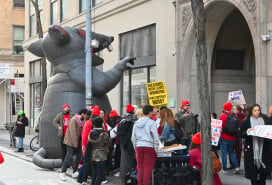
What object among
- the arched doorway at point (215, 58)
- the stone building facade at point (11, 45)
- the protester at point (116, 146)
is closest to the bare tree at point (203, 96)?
the protester at point (116, 146)

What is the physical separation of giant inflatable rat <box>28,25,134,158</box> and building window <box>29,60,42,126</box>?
58.7 ft

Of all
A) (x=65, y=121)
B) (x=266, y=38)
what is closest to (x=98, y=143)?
(x=65, y=121)

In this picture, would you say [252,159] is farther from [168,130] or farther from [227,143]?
[227,143]

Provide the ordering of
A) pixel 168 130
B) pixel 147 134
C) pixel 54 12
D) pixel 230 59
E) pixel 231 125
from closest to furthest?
pixel 147 134 → pixel 168 130 → pixel 231 125 → pixel 230 59 → pixel 54 12

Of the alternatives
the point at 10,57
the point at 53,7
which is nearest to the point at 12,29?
the point at 10,57

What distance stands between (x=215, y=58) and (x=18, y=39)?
88.3ft

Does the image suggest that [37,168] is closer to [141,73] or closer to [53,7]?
[141,73]

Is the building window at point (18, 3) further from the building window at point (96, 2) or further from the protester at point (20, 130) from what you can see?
the protester at point (20, 130)

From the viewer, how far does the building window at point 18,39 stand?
39.8m

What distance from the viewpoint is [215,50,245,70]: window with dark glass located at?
1692 centimetres

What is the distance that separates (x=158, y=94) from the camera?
11.1 meters

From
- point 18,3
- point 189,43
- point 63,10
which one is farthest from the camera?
point 18,3

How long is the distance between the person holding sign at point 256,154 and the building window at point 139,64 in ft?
34.3

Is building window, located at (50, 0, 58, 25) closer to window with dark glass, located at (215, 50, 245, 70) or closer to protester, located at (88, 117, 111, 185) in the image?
window with dark glass, located at (215, 50, 245, 70)
